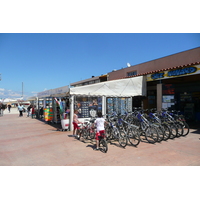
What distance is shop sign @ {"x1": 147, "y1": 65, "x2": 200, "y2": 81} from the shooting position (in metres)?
9.23

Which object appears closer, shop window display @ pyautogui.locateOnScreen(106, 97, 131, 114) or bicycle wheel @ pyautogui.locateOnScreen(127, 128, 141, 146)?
bicycle wheel @ pyautogui.locateOnScreen(127, 128, 141, 146)

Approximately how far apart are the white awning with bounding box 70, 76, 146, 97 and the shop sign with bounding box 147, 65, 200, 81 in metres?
0.90

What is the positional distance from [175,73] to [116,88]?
3823 mm

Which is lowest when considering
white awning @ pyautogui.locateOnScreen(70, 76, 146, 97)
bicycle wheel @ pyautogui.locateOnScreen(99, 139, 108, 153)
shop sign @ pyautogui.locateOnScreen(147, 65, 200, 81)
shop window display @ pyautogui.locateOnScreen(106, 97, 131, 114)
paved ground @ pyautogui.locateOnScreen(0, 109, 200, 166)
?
paved ground @ pyautogui.locateOnScreen(0, 109, 200, 166)

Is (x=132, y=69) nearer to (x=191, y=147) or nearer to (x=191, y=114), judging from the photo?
(x=191, y=114)

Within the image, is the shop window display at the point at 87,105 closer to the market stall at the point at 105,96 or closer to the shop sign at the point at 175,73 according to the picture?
the market stall at the point at 105,96

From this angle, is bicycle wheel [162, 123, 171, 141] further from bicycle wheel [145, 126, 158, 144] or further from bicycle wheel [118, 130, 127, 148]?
bicycle wheel [118, 130, 127, 148]

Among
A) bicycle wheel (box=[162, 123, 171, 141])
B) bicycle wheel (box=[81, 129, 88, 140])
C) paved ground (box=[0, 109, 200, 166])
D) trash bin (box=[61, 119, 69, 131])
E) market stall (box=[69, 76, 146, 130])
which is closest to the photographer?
Result: paved ground (box=[0, 109, 200, 166])

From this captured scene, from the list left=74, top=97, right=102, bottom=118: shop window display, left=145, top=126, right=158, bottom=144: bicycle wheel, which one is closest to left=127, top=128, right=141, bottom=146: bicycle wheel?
left=145, top=126, right=158, bottom=144: bicycle wheel

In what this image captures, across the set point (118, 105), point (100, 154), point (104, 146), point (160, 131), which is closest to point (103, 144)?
point (104, 146)

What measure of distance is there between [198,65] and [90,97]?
645 cm

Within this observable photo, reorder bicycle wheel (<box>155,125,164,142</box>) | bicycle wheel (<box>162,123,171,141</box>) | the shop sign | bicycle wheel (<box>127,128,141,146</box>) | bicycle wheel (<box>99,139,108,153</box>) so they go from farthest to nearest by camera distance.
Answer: the shop sign → bicycle wheel (<box>162,123,171,141</box>) → bicycle wheel (<box>155,125,164,142</box>) → bicycle wheel (<box>127,128,141,146</box>) → bicycle wheel (<box>99,139,108,153</box>)

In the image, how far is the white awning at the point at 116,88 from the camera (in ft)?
32.8

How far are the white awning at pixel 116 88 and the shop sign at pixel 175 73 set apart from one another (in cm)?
→ 90
